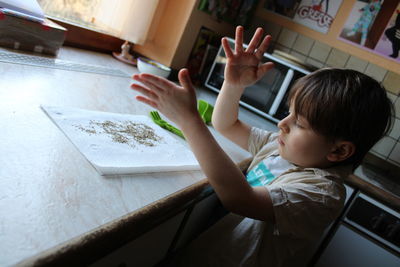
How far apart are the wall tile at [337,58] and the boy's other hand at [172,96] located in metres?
1.46

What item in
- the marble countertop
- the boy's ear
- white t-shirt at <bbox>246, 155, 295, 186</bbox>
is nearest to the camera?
the marble countertop

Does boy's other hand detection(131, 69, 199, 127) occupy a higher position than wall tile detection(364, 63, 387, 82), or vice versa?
wall tile detection(364, 63, 387, 82)

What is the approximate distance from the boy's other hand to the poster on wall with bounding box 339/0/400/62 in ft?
4.94

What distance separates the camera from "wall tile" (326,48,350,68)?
1.80m

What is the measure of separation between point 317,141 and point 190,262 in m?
0.44

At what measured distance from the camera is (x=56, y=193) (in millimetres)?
458

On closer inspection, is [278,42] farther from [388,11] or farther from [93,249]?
[93,249]

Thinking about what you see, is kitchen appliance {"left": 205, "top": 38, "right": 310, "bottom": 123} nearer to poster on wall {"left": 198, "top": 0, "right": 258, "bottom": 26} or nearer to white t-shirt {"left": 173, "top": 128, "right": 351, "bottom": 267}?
poster on wall {"left": 198, "top": 0, "right": 258, "bottom": 26}

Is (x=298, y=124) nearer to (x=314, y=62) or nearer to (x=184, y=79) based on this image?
(x=184, y=79)

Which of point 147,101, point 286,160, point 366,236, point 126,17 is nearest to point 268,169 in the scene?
point 286,160

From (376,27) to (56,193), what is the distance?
1813mm

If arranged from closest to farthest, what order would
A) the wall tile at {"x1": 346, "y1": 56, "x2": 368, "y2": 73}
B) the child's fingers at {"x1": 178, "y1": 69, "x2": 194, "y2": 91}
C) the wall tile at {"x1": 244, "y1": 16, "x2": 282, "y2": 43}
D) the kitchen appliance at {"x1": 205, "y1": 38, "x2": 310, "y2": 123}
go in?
the child's fingers at {"x1": 178, "y1": 69, "x2": 194, "y2": 91} → the kitchen appliance at {"x1": 205, "y1": 38, "x2": 310, "y2": 123} → the wall tile at {"x1": 346, "y1": 56, "x2": 368, "y2": 73} → the wall tile at {"x1": 244, "y1": 16, "x2": 282, "y2": 43}

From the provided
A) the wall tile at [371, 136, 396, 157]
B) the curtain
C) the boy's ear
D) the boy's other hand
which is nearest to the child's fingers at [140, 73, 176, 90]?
the boy's other hand

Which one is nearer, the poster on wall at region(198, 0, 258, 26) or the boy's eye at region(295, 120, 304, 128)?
the boy's eye at region(295, 120, 304, 128)
